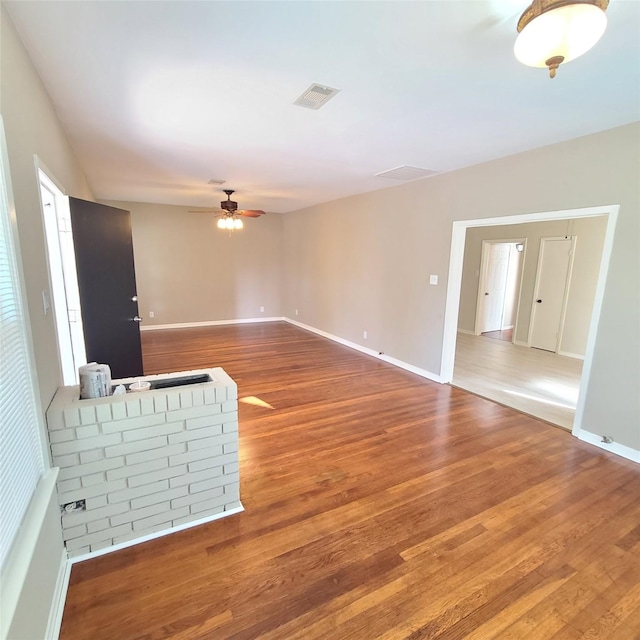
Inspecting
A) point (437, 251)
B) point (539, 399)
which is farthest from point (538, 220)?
point (539, 399)

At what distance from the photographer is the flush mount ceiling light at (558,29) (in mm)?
1221

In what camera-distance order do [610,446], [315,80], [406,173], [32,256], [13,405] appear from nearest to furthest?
[13,405] → [32,256] → [315,80] → [610,446] → [406,173]

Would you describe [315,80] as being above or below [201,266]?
above

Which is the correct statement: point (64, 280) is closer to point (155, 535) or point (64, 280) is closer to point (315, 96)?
point (155, 535)

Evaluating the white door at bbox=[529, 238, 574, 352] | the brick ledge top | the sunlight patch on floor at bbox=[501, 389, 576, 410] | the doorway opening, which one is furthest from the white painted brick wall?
the white door at bbox=[529, 238, 574, 352]

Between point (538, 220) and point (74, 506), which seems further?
point (538, 220)

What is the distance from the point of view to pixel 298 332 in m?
7.38

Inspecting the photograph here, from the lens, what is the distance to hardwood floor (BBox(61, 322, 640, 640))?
4.89 ft

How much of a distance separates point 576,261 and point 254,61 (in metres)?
6.10

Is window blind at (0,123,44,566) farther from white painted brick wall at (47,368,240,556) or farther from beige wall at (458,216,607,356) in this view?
beige wall at (458,216,607,356)

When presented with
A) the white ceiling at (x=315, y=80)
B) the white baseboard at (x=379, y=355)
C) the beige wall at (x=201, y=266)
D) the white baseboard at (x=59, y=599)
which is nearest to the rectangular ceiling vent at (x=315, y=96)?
the white ceiling at (x=315, y=80)

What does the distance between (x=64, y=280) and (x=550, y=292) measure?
7.05 meters

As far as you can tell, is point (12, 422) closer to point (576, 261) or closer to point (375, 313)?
point (375, 313)

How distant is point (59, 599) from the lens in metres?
1.50
